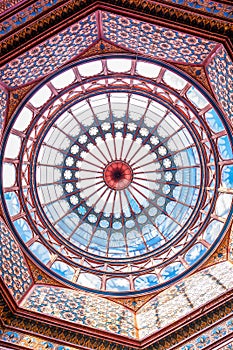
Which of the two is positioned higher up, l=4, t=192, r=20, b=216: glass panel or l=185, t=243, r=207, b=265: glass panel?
l=4, t=192, r=20, b=216: glass panel

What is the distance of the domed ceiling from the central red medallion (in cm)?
3

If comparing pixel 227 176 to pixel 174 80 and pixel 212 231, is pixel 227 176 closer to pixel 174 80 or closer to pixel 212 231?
pixel 212 231

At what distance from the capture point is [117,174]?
1391 centimetres

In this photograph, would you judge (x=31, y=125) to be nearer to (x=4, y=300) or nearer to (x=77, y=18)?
(x=77, y=18)

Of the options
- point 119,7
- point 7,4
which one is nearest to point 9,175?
point 7,4

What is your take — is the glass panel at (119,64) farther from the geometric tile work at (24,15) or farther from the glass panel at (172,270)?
the glass panel at (172,270)

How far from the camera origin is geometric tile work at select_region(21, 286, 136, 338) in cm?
908

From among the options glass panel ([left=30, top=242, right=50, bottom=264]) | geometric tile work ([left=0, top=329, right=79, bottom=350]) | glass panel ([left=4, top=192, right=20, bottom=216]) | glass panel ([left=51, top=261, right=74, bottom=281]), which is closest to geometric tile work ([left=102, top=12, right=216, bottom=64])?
glass panel ([left=4, top=192, right=20, bottom=216])

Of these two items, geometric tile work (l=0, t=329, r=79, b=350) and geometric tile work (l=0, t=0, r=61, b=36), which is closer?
geometric tile work (l=0, t=0, r=61, b=36)

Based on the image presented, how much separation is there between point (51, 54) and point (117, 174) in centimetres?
603

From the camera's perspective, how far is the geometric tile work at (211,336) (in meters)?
7.80

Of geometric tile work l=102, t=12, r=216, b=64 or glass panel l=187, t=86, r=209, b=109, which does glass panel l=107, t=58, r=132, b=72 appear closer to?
geometric tile work l=102, t=12, r=216, b=64

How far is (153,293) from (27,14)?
7.63 meters

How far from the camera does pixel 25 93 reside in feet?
30.8
